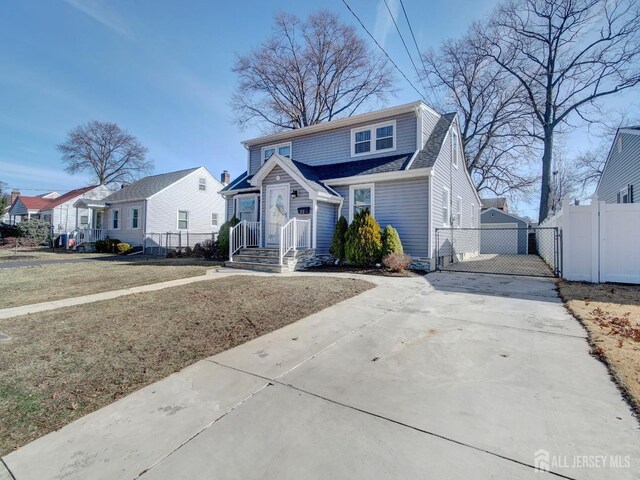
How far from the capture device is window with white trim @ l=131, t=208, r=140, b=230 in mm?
20781

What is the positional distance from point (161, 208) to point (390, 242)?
1770cm

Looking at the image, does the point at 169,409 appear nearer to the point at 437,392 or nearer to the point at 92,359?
the point at 92,359

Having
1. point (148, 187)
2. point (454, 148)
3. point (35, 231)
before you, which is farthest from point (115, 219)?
point (454, 148)

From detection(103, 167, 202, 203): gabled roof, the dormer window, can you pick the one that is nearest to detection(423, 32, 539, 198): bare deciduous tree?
the dormer window

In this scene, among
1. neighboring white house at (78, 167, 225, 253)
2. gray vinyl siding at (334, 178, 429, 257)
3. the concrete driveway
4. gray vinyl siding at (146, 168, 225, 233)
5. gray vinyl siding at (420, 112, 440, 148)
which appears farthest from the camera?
gray vinyl siding at (146, 168, 225, 233)

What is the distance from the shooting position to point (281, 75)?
2380cm

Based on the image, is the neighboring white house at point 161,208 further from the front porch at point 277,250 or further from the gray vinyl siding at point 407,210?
the gray vinyl siding at point 407,210

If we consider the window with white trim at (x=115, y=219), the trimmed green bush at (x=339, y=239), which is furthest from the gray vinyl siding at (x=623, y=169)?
the window with white trim at (x=115, y=219)

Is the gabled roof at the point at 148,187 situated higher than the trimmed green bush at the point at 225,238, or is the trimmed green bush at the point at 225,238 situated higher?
the gabled roof at the point at 148,187

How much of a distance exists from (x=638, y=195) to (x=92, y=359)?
1672 cm

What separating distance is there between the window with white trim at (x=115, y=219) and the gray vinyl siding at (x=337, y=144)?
1421 cm

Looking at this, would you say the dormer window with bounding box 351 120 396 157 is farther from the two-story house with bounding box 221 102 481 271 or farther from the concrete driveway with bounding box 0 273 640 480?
the concrete driveway with bounding box 0 273 640 480

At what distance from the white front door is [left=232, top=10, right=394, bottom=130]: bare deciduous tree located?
13.9 metres

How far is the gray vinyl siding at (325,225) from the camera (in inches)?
460
